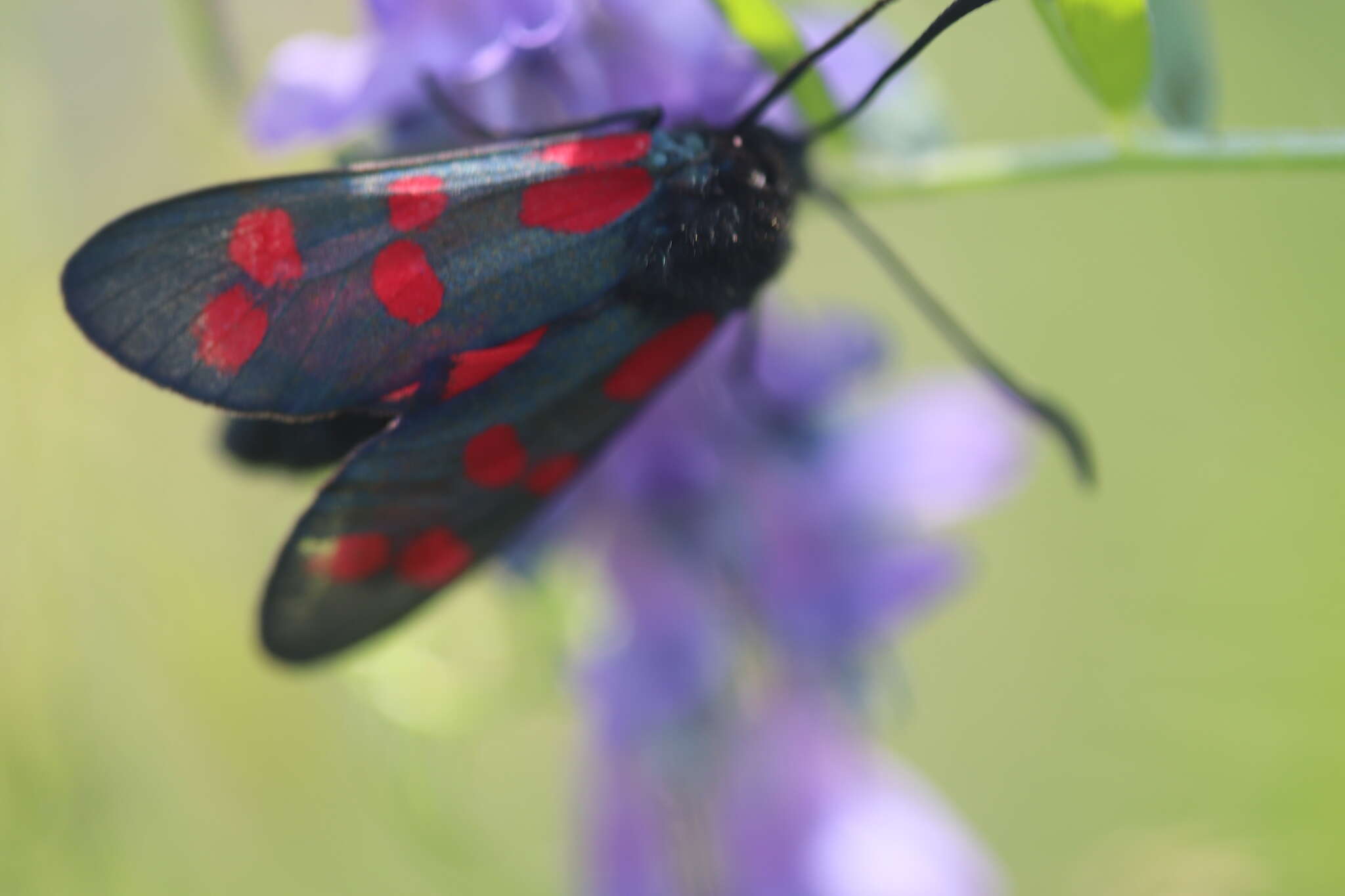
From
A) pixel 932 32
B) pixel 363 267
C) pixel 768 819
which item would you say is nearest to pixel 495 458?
pixel 363 267

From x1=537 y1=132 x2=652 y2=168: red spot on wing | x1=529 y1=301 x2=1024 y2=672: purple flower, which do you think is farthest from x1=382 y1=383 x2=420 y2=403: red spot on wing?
x1=529 y1=301 x2=1024 y2=672: purple flower

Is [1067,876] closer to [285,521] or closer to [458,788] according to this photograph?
[458,788]

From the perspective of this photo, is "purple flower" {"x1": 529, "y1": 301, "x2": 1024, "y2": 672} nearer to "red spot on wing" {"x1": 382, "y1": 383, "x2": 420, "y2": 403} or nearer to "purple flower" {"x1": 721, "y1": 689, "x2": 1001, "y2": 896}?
"purple flower" {"x1": 721, "y1": 689, "x2": 1001, "y2": 896}

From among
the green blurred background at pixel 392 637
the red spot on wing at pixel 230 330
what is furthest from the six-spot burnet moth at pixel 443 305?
the green blurred background at pixel 392 637

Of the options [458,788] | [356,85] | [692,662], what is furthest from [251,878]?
[356,85]

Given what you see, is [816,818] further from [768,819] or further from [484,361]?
[484,361]

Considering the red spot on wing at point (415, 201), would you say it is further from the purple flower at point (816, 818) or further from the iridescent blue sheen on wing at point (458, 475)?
the purple flower at point (816, 818)
